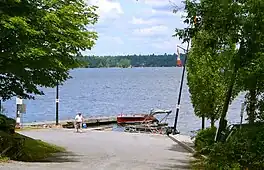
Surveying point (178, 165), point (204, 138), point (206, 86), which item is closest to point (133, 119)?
Answer: point (206, 86)

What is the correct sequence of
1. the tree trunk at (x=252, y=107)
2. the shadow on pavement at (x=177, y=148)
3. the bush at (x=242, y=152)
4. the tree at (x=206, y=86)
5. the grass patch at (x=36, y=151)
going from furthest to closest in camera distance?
the tree at (x=206, y=86)
the shadow on pavement at (x=177, y=148)
the grass patch at (x=36, y=151)
the tree trunk at (x=252, y=107)
the bush at (x=242, y=152)

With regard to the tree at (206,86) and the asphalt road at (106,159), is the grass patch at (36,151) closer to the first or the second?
the asphalt road at (106,159)

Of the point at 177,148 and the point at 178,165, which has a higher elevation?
the point at 178,165

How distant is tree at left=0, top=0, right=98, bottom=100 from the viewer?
17844 millimetres

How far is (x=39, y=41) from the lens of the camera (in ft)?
61.7

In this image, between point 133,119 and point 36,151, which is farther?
point 133,119

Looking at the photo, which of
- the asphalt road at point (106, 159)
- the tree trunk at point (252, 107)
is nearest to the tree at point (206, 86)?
the asphalt road at point (106, 159)

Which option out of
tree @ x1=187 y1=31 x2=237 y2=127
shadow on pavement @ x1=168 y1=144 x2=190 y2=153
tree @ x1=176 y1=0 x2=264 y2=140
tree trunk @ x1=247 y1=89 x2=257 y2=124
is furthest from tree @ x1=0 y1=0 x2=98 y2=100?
tree @ x1=187 y1=31 x2=237 y2=127

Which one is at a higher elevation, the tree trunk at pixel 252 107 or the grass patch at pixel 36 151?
the tree trunk at pixel 252 107

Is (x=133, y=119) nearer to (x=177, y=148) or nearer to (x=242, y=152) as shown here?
(x=177, y=148)

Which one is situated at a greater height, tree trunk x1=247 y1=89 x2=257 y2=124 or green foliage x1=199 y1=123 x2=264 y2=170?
tree trunk x1=247 y1=89 x2=257 y2=124

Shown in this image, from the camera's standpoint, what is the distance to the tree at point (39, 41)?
1784 cm

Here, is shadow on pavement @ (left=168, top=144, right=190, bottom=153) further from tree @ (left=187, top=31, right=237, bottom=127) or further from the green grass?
the green grass

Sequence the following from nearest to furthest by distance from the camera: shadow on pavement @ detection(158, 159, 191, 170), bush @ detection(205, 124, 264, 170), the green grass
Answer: bush @ detection(205, 124, 264, 170), shadow on pavement @ detection(158, 159, 191, 170), the green grass
